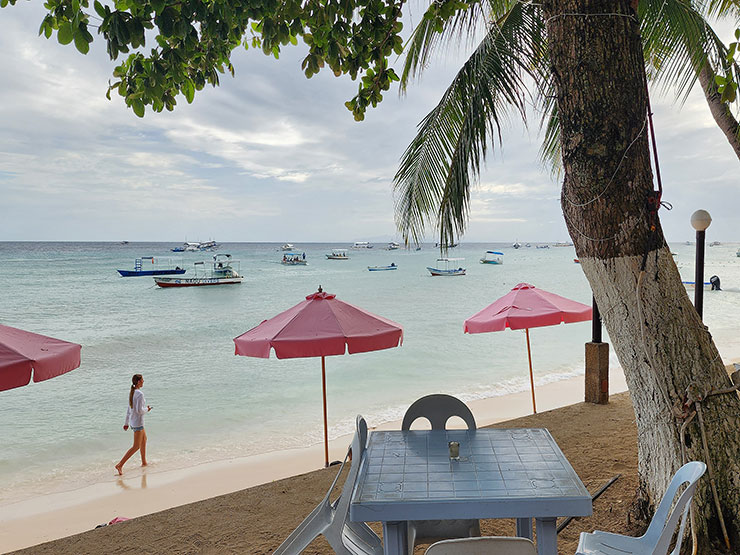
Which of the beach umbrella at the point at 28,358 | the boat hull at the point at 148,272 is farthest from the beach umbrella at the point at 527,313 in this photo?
the boat hull at the point at 148,272

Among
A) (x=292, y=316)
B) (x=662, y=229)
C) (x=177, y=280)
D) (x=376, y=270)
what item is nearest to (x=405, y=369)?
(x=292, y=316)

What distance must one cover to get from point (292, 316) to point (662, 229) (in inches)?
127

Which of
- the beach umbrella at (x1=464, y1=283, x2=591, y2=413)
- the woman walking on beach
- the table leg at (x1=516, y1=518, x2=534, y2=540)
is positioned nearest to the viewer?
the table leg at (x1=516, y1=518, x2=534, y2=540)

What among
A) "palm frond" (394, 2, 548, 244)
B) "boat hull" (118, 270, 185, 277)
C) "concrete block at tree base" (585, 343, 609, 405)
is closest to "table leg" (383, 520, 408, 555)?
"palm frond" (394, 2, 548, 244)

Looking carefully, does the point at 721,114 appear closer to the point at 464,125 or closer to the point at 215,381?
the point at 464,125

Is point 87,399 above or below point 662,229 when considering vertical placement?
below

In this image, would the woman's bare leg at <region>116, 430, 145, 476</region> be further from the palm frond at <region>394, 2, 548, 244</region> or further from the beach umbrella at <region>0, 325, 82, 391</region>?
the palm frond at <region>394, 2, 548, 244</region>

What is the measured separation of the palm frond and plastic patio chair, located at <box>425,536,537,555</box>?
378 centimetres

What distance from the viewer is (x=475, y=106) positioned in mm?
4641

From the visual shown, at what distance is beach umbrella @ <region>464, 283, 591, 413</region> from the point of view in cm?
625

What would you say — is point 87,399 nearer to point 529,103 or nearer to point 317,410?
point 317,410

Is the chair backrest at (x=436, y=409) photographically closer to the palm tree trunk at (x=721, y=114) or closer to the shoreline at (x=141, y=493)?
the palm tree trunk at (x=721, y=114)

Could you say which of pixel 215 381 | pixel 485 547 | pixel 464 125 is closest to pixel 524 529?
pixel 485 547

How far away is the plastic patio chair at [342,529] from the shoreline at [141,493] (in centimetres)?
462
